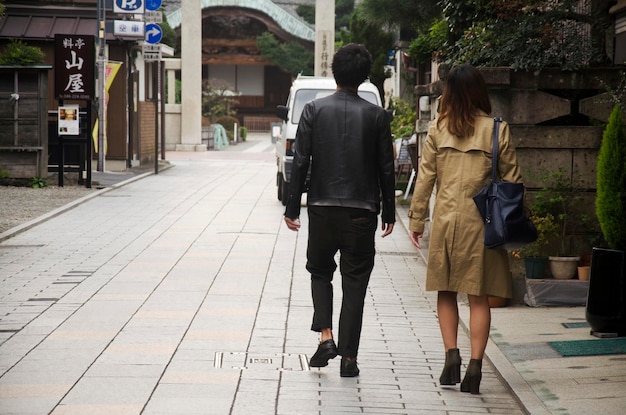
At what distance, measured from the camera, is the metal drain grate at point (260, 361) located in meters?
6.68

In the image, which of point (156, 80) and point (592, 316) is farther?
point (156, 80)

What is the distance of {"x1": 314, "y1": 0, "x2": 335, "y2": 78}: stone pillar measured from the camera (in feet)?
133

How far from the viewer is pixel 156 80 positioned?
29.3 metres

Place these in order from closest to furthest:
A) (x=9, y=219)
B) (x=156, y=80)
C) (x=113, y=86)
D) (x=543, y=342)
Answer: (x=543, y=342)
(x=9, y=219)
(x=113, y=86)
(x=156, y=80)

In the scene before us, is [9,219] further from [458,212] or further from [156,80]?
[156,80]

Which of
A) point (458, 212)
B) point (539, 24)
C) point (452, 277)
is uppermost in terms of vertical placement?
point (539, 24)

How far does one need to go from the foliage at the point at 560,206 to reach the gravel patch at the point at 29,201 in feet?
23.5

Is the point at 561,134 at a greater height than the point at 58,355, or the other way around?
the point at 561,134

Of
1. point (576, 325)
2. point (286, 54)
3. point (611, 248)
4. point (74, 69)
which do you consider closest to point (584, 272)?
point (576, 325)

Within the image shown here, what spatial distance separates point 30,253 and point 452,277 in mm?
6768

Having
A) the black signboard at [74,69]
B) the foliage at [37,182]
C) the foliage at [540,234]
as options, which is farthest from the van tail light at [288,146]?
the foliage at [540,234]

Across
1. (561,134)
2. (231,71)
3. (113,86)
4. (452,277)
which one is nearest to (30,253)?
(561,134)

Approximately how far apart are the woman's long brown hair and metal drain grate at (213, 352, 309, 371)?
179 cm

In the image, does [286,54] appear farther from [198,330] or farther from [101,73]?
[198,330]
